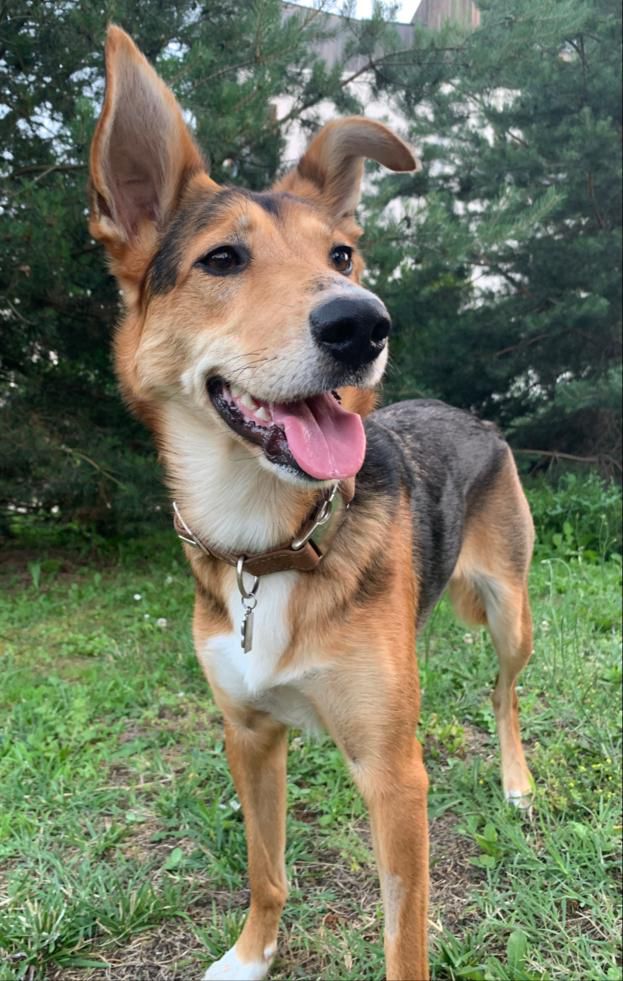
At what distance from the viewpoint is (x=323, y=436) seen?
192cm

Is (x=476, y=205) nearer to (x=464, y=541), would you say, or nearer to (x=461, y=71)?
(x=461, y=71)

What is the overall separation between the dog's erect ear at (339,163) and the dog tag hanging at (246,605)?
1.45 meters

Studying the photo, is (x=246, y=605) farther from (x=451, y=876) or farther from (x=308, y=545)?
(x=451, y=876)

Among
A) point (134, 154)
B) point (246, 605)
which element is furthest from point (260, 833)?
point (134, 154)

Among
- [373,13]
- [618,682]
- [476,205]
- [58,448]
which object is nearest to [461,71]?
[373,13]

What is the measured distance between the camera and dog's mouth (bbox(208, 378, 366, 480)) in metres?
1.86

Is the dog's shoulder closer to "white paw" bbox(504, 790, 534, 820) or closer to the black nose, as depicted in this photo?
the black nose

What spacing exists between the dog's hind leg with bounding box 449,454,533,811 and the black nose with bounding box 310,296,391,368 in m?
1.69

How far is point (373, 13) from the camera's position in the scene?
16.9 feet

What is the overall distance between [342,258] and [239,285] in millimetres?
468

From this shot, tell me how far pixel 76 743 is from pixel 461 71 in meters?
5.40

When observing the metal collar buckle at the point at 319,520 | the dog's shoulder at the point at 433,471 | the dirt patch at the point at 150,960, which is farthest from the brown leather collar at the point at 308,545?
the dirt patch at the point at 150,960

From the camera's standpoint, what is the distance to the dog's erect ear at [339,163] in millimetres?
2521

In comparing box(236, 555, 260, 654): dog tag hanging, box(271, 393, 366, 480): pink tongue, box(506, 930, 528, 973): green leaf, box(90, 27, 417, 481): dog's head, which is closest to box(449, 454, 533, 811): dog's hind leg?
box(506, 930, 528, 973): green leaf
